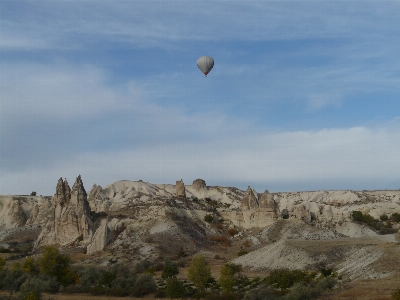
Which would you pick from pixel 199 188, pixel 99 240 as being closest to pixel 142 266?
pixel 99 240

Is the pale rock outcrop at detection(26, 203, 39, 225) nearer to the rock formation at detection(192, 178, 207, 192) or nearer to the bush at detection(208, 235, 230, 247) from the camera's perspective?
the bush at detection(208, 235, 230, 247)

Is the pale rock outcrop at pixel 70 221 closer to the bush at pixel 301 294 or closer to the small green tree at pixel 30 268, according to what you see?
the small green tree at pixel 30 268

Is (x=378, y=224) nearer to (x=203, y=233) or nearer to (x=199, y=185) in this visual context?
(x=203, y=233)

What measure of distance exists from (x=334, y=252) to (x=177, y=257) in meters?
18.0

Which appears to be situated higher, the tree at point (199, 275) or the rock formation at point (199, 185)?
the rock formation at point (199, 185)

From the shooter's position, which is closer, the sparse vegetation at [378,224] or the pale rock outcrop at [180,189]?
the sparse vegetation at [378,224]

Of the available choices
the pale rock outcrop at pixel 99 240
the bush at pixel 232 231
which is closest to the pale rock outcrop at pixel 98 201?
the bush at pixel 232 231

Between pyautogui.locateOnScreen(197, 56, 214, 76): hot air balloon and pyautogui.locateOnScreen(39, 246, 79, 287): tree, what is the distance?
25040 millimetres

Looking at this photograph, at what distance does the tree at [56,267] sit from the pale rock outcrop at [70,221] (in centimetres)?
2828

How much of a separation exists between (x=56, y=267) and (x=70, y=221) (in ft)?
104

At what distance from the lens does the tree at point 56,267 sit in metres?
43.5

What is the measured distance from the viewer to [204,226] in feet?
269

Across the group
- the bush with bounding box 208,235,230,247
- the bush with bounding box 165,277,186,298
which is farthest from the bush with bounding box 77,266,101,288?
the bush with bounding box 208,235,230,247

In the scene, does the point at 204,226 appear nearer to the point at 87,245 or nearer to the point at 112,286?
the point at 87,245
